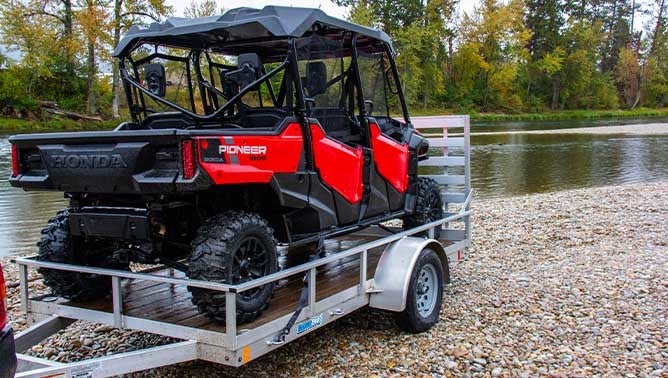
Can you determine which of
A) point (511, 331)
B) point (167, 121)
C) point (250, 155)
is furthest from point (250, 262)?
point (511, 331)

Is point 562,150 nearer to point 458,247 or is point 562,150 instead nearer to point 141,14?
point 458,247

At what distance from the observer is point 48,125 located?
31.9m

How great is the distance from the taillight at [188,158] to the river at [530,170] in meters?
7.49

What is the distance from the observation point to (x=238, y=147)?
3736 millimetres

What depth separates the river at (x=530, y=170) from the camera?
12477 millimetres

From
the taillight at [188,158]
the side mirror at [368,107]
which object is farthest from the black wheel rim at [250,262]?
the side mirror at [368,107]

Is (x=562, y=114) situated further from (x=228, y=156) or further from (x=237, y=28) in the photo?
(x=228, y=156)

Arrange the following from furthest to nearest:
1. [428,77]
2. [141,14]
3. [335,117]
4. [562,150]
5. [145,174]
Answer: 1. [428,77]
2. [141,14]
3. [562,150]
4. [335,117]
5. [145,174]

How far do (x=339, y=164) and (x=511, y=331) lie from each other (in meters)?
2.05

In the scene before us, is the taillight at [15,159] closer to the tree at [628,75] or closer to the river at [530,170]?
the river at [530,170]

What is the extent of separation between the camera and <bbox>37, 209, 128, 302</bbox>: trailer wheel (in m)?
4.38

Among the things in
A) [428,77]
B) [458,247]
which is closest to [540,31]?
[428,77]

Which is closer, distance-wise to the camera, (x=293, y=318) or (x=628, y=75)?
(x=293, y=318)

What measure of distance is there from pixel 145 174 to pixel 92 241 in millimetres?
1369
